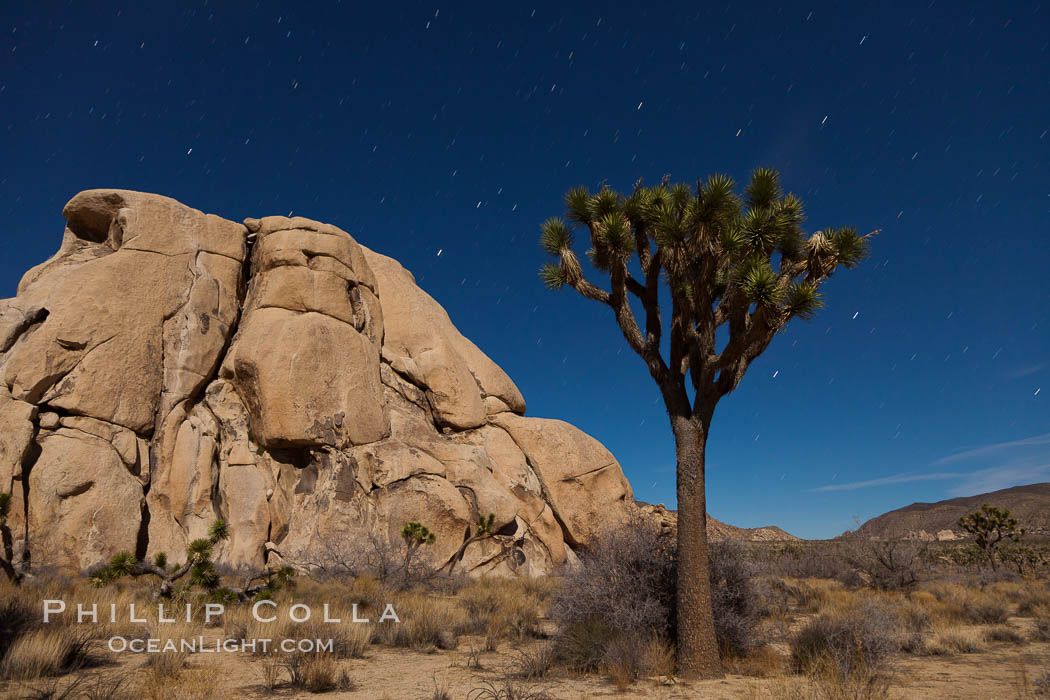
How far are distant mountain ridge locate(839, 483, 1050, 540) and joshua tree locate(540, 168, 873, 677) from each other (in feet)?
244

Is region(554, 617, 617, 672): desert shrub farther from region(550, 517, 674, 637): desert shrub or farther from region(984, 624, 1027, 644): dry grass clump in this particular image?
region(984, 624, 1027, 644): dry grass clump

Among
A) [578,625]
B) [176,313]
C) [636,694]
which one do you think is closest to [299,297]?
[176,313]

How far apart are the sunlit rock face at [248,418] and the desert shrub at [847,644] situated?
13.9m

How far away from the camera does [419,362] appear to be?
1060 inches

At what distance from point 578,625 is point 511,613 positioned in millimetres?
4739

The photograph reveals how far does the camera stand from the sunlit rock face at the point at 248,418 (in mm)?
19516

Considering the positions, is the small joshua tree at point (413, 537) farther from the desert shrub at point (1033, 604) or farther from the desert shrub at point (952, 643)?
the desert shrub at point (1033, 604)

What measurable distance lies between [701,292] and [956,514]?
338ft

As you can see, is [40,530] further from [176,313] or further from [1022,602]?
[1022,602]

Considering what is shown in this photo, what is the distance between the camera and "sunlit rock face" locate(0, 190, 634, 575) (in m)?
19.5

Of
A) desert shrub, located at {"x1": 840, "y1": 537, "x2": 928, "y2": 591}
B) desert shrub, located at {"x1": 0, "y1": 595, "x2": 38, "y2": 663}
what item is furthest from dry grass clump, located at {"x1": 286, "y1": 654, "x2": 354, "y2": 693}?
desert shrub, located at {"x1": 840, "y1": 537, "x2": 928, "y2": 591}

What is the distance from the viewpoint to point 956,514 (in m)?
87.4

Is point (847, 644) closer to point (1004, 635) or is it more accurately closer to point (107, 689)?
point (1004, 635)

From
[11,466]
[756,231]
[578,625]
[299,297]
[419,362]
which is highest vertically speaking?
[299,297]
